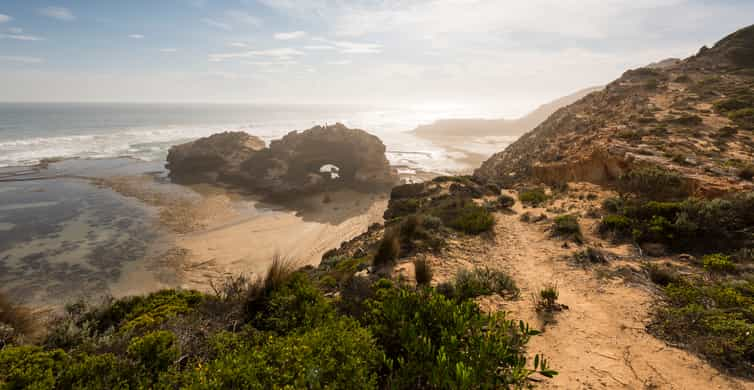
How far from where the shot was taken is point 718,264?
7.07m

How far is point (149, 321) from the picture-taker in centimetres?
544

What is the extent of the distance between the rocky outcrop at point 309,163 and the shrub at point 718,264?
28.9 m

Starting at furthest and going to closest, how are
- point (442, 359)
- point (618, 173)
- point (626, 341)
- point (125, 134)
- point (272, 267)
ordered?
1. point (125, 134)
2. point (618, 173)
3. point (272, 267)
4. point (626, 341)
5. point (442, 359)

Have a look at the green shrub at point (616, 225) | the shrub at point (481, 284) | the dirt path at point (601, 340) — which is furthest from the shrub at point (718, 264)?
the shrub at point (481, 284)

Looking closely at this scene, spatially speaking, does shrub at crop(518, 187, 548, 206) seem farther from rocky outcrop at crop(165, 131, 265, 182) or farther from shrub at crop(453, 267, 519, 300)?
rocky outcrop at crop(165, 131, 265, 182)

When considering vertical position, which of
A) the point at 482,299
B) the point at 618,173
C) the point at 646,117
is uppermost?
the point at 646,117

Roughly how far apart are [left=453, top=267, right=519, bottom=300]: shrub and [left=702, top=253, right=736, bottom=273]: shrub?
442cm

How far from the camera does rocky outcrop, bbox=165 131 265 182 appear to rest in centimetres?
3878

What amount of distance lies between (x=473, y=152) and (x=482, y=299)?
62.9 metres

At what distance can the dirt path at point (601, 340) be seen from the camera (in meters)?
4.16

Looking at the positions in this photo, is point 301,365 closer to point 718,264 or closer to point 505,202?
point 718,264

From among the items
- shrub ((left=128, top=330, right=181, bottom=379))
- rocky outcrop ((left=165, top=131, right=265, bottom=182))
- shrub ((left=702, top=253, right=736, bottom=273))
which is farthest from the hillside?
shrub ((left=128, top=330, right=181, bottom=379))

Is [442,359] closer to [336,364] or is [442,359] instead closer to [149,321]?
[336,364]

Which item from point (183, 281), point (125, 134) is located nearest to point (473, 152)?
point (183, 281)
